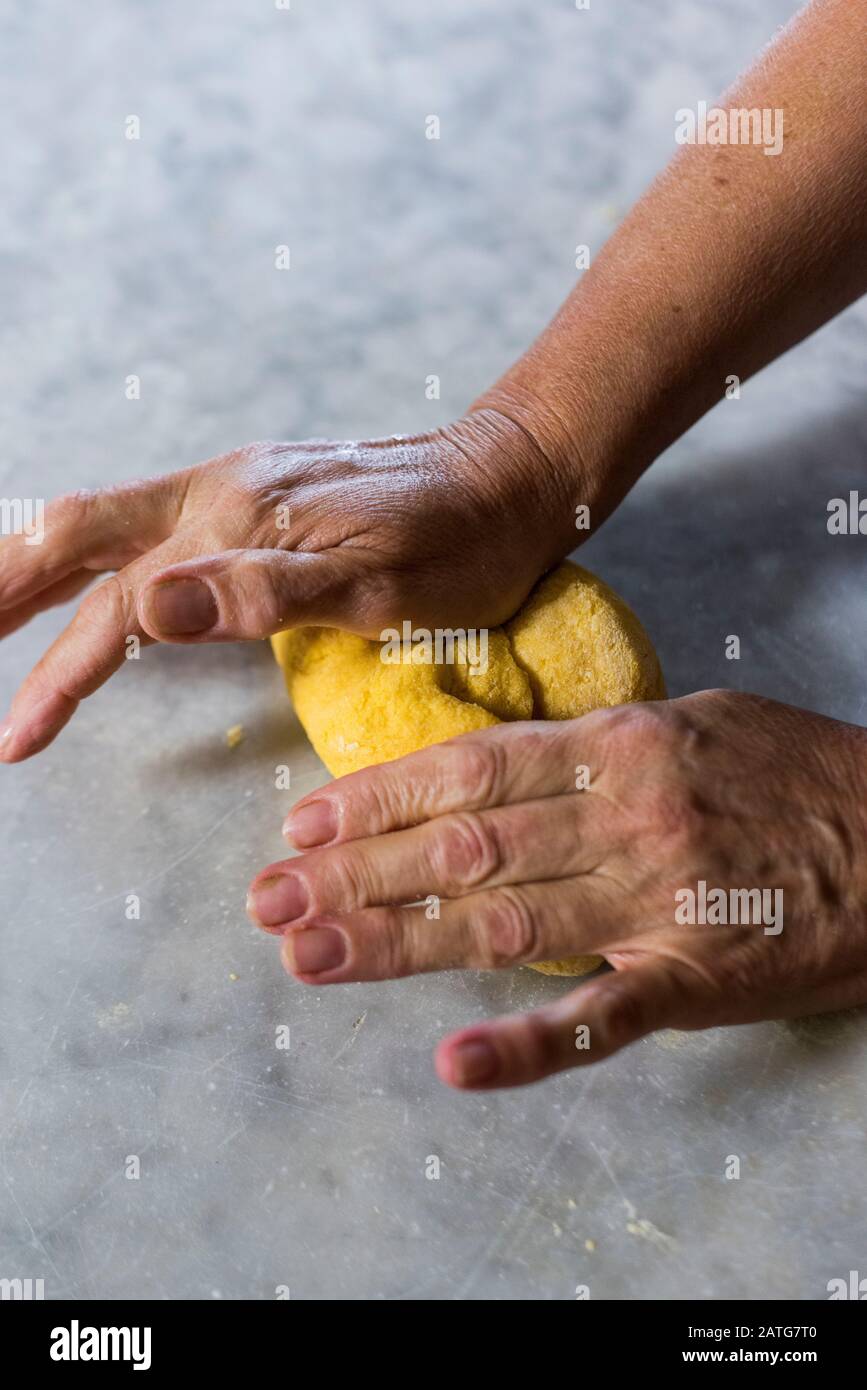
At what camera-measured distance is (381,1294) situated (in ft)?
3.92

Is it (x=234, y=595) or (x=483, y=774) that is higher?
(x=234, y=595)

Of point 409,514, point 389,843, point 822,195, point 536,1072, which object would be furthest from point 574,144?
point 536,1072

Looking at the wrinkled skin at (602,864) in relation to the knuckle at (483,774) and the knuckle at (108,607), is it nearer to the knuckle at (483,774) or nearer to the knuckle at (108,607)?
the knuckle at (483,774)

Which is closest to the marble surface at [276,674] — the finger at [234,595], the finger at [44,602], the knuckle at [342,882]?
the finger at [44,602]

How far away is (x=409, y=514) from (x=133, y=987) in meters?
0.63

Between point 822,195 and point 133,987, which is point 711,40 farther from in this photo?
point 133,987

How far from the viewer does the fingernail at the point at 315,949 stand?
3.85ft

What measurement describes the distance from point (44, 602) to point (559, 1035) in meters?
1.00

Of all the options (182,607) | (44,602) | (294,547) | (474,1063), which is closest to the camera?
(474,1063)

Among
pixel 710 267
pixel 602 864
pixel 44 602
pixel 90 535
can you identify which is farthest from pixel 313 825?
pixel 710 267

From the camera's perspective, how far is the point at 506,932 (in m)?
1.20

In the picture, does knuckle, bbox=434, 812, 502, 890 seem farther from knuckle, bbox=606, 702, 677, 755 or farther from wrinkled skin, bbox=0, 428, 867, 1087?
knuckle, bbox=606, 702, 677, 755

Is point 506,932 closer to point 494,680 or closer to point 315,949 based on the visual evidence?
point 315,949

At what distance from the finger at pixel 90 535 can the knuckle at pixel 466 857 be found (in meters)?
0.60
